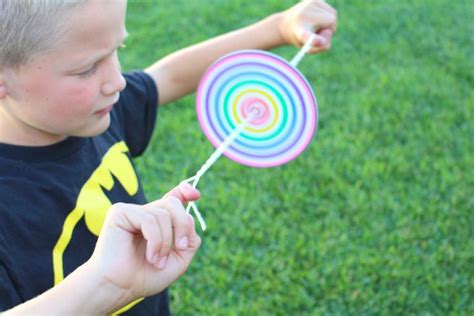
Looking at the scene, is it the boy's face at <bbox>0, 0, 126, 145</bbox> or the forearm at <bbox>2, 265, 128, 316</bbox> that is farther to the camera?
the boy's face at <bbox>0, 0, 126, 145</bbox>

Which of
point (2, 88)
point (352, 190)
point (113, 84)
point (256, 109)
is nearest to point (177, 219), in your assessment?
point (113, 84)

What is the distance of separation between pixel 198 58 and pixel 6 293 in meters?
0.85

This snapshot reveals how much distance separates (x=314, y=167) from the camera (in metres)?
3.19

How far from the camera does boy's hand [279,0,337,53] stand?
1.82 m

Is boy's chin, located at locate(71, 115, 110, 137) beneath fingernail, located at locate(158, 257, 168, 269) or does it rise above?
above

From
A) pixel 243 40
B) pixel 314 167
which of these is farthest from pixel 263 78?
pixel 314 167

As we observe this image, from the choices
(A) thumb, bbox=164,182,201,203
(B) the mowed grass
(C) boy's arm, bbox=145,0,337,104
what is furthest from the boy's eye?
(B) the mowed grass

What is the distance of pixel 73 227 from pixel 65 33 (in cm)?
42

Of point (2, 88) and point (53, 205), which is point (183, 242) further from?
point (2, 88)

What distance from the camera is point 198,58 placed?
6.20 feet

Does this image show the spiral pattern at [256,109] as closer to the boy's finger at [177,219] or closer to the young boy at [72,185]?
the young boy at [72,185]

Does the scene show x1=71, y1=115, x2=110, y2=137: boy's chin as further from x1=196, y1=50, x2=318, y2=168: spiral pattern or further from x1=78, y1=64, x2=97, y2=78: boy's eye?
x1=196, y1=50, x2=318, y2=168: spiral pattern

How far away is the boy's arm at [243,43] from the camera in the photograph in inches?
72.4

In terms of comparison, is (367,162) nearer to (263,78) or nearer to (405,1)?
(263,78)
